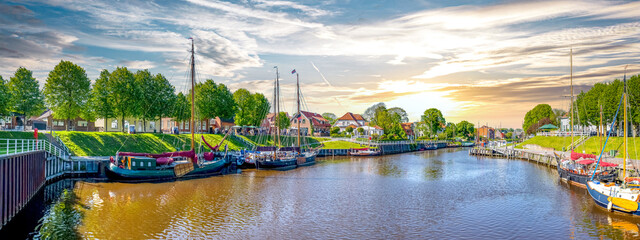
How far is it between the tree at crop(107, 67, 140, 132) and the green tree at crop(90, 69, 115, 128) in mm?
534

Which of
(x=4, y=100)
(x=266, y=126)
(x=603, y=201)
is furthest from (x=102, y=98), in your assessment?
(x=603, y=201)

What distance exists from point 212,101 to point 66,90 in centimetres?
2994

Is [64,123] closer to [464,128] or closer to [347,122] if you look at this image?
[347,122]

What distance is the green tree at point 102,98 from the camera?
69.4 metres

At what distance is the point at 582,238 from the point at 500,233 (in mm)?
4791

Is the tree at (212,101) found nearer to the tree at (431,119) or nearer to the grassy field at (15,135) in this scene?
the grassy field at (15,135)

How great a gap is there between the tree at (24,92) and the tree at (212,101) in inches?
1170

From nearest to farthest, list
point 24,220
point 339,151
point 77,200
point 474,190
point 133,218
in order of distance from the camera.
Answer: point 24,220 → point 133,218 → point 77,200 → point 474,190 → point 339,151

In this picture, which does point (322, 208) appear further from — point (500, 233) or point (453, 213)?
point (500, 233)

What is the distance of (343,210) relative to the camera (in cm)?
3119

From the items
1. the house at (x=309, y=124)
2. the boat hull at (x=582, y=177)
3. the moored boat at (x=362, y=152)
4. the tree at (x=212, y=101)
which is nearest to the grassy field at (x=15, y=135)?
the tree at (x=212, y=101)

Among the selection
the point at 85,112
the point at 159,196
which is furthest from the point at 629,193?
the point at 85,112

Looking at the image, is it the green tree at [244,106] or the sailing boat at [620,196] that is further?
the green tree at [244,106]

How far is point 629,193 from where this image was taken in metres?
28.8
